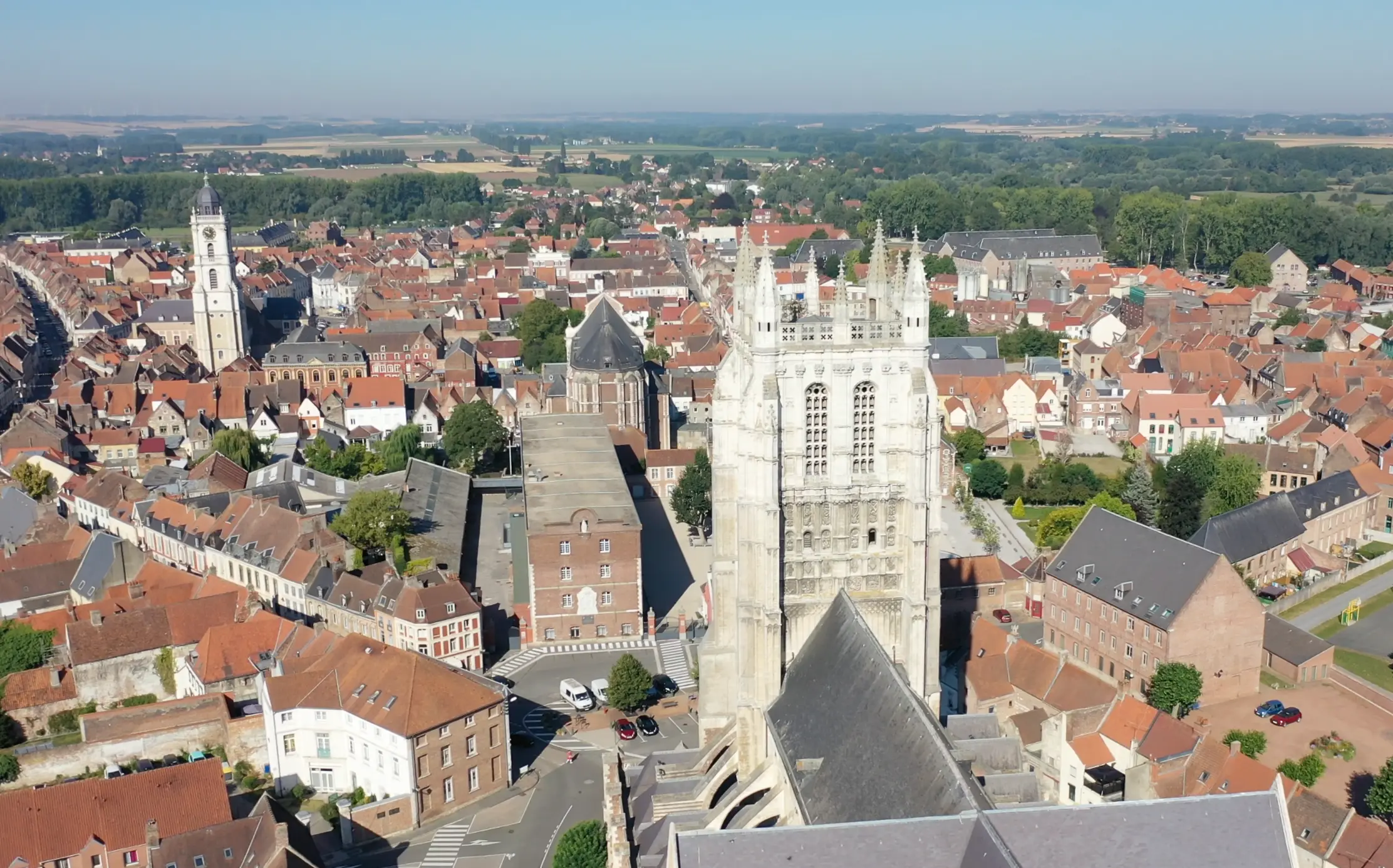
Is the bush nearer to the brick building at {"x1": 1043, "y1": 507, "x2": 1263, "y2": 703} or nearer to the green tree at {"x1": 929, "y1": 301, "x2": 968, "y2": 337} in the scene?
the brick building at {"x1": 1043, "y1": 507, "x2": 1263, "y2": 703}

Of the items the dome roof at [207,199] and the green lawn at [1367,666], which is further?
the dome roof at [207,199]

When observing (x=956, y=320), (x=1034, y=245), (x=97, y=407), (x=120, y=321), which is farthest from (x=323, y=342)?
(x=1034, y=245)

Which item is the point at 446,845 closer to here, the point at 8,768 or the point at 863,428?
the point at 8,768

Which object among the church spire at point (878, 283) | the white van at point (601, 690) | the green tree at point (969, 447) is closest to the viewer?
the church spire at point (878, 283)

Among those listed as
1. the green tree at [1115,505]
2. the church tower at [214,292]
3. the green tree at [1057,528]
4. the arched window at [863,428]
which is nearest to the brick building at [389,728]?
the arched window at [863,428]

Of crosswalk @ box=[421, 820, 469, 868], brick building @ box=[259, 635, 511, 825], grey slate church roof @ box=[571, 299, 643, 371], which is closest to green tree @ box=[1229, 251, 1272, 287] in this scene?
grey slate church roof @ box=[571, 299, 643, 371]

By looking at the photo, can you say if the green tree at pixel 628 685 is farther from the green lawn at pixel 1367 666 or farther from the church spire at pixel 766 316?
the green lawn at pixel 1367 666

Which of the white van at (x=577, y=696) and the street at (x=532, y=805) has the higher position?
the white van at (x=577, y=696)
